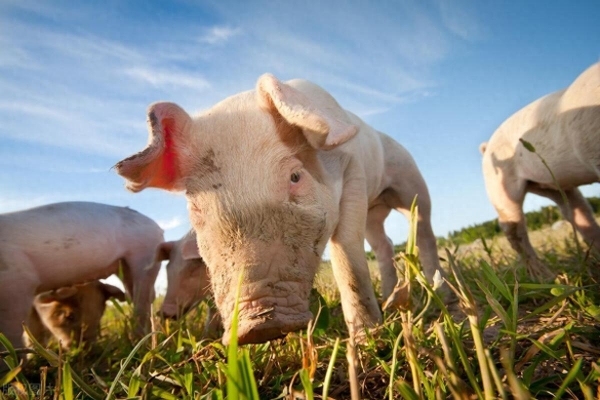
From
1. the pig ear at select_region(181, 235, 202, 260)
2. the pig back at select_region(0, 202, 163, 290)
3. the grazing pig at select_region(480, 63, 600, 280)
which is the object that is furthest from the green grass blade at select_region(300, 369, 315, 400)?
the pig back at select_region(0, 202, 163, 290)

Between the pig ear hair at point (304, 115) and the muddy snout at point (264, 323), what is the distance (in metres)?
0.90

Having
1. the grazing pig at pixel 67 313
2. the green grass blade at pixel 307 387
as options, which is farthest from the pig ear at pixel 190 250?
the green grass blade at pixel 307 387

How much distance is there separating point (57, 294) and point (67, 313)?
0.25 metres

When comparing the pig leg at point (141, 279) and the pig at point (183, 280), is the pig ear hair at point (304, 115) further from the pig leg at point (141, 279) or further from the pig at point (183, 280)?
the pig leg at point (141, 279)

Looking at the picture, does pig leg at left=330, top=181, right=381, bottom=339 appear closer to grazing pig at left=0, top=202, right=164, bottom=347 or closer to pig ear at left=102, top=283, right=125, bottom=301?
grazing pig at left=0, top=202, right=164, bottom=347

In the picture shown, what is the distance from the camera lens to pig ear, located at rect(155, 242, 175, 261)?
529 centimetres

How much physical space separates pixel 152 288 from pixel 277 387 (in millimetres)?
4253

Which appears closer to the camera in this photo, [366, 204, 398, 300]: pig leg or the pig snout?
the pig snout

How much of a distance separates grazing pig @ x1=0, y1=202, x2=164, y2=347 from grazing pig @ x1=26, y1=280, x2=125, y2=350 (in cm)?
24

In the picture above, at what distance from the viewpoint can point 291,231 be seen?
221 cm

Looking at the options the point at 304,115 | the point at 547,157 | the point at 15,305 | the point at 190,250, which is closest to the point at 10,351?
the point at 304,115

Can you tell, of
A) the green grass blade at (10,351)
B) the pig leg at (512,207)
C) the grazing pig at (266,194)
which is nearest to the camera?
the green grass blade at (10,351)

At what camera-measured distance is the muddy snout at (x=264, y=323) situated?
190 cm

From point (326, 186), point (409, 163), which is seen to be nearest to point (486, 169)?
point (409, 163)
